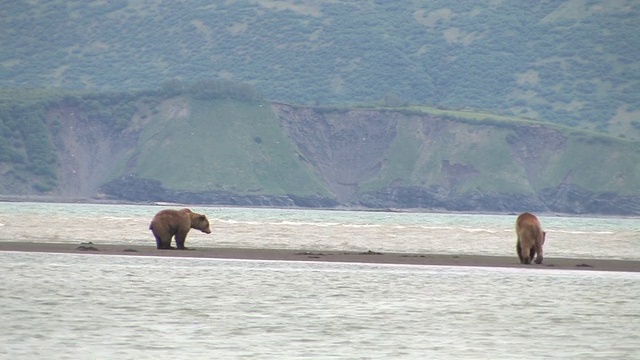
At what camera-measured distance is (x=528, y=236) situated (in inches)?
1507

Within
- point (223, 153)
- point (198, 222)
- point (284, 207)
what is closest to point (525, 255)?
point (198, 222)

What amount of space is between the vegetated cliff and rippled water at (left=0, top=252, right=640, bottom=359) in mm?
145275

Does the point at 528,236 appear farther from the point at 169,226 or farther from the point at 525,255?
the point at 169,226

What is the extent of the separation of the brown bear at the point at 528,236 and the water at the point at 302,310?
1.23 m

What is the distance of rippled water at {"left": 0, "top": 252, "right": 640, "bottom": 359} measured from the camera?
17.5 meters

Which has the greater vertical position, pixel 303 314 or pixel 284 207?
pixel 284 207

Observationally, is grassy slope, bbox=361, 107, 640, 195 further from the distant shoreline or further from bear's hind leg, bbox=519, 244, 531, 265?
bear's hind leg, bbox=519, 244, 531, 265

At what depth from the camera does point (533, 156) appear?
189875 millimetres

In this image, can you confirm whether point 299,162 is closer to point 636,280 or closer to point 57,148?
point 57,148

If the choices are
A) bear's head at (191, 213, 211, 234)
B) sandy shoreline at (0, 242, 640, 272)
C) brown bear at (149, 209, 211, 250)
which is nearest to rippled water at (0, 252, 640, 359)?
sandy shoreline at (0, 242, 640, 272)

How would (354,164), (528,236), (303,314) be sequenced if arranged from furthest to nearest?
(354,164) → (528,236) → (303,314)

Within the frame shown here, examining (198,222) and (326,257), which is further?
(198,222)

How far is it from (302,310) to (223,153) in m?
161

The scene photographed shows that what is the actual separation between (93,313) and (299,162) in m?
170
